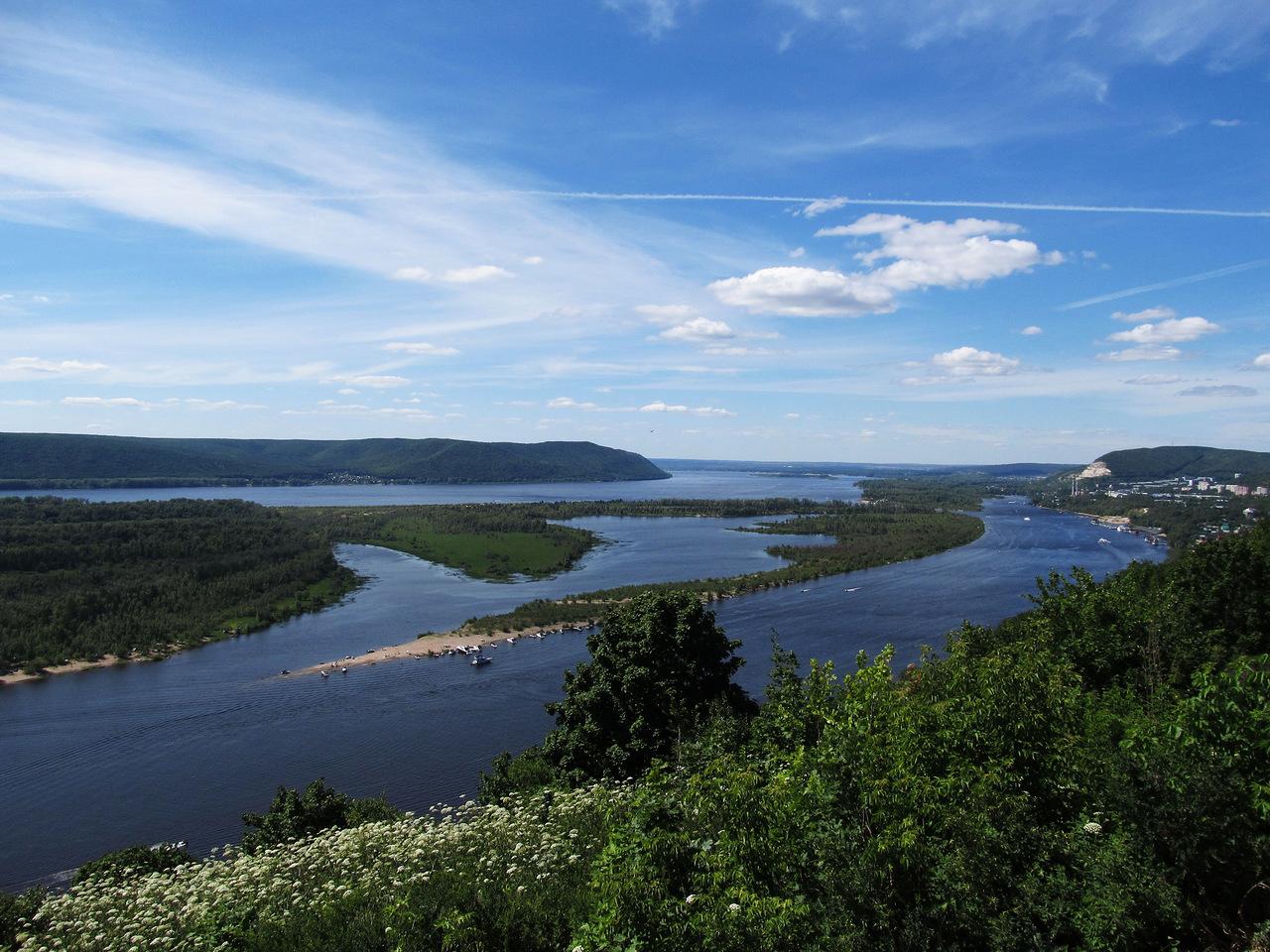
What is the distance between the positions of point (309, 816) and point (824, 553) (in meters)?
80.2

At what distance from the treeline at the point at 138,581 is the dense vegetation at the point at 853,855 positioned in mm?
48091

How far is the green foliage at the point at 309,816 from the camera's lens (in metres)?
19.0

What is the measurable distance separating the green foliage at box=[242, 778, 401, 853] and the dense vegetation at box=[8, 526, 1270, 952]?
20.1 feet

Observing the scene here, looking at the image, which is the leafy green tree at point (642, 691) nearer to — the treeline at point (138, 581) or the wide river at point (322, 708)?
the wide river at point (322, 708)

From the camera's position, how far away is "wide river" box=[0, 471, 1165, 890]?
95.9 feet

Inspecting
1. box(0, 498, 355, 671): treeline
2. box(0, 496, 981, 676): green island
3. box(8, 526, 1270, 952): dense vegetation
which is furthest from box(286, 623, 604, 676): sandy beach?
box(8, 526, 1270, 952): dense vegetation

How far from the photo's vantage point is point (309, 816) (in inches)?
784

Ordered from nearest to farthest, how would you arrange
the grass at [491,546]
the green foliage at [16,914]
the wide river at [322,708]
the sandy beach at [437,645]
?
the green foliage at [16,914] → the wide river at [322,708] → the sandy beach at [437,645] → the grass at [491,546]

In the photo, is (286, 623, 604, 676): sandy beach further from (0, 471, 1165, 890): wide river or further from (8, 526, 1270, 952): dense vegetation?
(8, 526, 1270, 952): dense vegetation

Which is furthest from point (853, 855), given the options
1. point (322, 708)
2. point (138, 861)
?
point (322, 708)

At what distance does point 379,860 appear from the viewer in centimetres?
1082

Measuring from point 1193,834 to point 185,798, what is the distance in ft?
109

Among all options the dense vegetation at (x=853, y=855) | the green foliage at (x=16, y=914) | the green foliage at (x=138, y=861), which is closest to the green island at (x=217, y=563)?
the green foliage at (x=138, y=861)

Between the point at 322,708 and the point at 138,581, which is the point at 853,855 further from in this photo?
the point at 138,581
